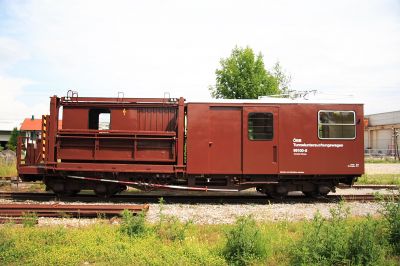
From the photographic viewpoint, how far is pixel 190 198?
1234 centimetres

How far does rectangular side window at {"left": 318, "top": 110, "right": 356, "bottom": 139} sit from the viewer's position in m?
12.0

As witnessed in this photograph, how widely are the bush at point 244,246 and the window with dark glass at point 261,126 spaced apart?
19.8ft

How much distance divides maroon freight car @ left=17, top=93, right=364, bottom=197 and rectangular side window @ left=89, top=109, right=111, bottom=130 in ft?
0.60

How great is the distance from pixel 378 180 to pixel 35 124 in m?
71.2

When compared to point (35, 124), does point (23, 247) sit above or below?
below

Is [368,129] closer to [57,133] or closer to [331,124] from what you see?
[331,124]

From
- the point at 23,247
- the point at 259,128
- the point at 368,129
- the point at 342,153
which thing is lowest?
the point at 23,247

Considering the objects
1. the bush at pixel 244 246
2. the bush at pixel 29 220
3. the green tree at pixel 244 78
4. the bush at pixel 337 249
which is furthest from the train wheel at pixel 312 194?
the green tree at pixel 244 78

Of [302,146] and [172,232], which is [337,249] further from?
[302,146]

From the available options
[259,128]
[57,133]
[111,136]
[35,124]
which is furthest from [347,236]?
[35,124]

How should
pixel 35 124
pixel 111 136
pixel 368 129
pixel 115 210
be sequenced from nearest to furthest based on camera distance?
pixel 115 210
pixel 111 136
pixel 368 129
pixel 35 124

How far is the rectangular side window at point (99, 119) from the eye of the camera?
40.2 ft

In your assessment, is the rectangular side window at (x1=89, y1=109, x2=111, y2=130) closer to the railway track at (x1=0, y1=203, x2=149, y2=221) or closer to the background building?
the railway track at (x1=0, y1=203, x2=149, y2=221)

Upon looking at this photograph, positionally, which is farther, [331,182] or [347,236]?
[331,182]
